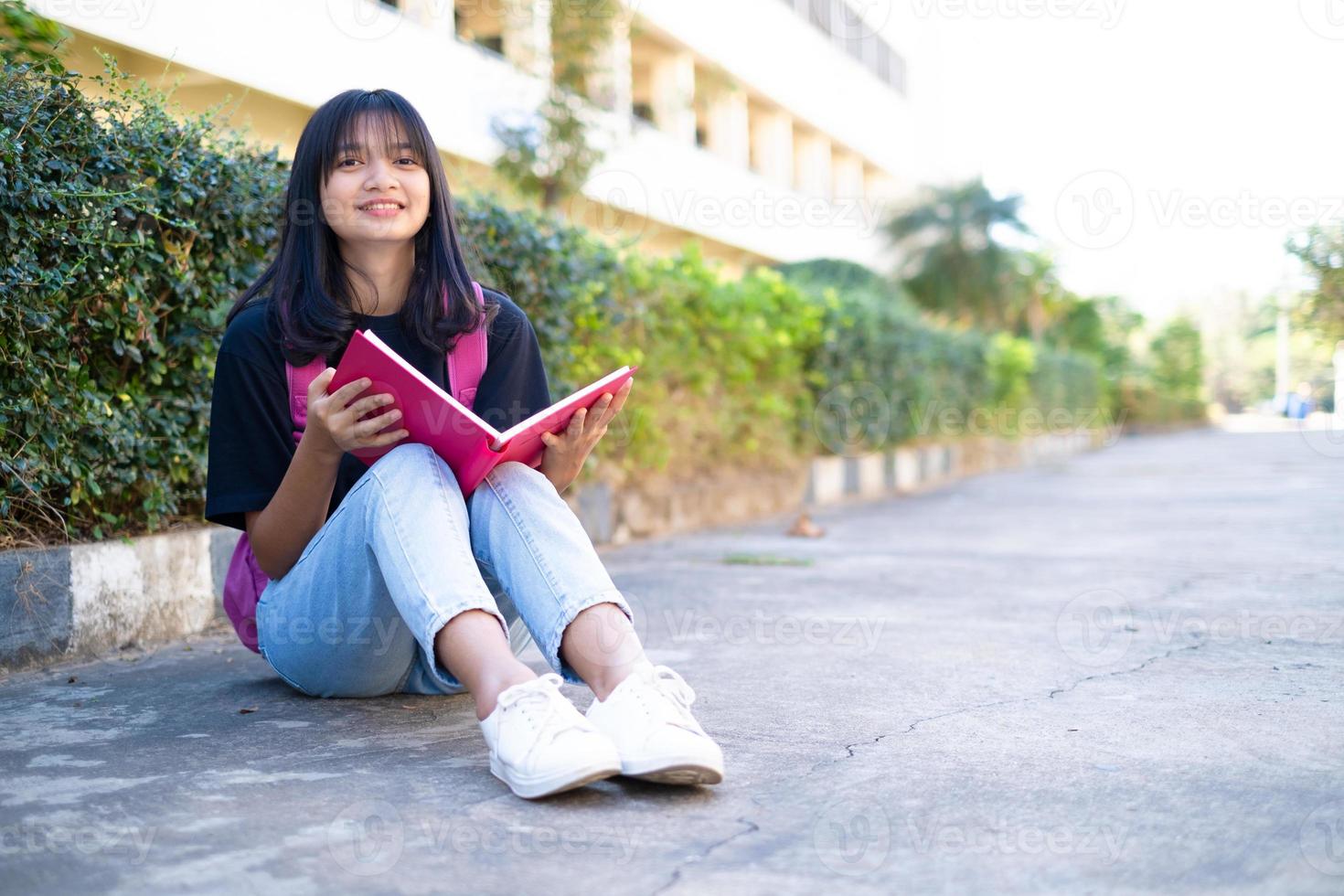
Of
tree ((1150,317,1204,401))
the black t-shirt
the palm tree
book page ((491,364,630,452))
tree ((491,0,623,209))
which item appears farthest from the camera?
tree ((1150,317,1204,401))

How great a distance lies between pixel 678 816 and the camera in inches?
75.4

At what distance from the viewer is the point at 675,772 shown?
1.96m

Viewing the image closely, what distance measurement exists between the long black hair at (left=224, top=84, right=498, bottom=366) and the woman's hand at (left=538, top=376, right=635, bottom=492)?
0.36 metres

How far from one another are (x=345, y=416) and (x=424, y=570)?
0.31 meters

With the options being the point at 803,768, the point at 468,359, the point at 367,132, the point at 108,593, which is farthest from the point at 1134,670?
the point at 108,593

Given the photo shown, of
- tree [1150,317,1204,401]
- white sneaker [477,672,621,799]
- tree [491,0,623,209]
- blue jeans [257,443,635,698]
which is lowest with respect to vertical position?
white sneaker [477,672,621,799]

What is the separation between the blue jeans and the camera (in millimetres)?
2141

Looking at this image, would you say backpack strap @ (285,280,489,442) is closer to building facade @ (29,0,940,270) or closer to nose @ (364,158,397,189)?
nose @ (364,158,397,189)

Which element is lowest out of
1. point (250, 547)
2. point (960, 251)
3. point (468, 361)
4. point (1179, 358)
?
point (250, 547)

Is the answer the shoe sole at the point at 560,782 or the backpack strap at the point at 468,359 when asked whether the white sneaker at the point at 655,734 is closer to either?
the shoe sole at the point at 560,782

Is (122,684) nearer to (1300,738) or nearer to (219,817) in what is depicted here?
(219,817)

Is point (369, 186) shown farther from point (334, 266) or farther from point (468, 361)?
point (468, 361)

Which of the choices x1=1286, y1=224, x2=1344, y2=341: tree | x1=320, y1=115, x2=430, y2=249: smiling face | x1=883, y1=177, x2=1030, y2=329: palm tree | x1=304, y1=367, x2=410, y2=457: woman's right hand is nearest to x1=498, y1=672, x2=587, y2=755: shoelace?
x1=304, y1=367, x2=410, y2=457: woman's right hand

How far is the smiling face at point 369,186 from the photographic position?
2.54 meters
